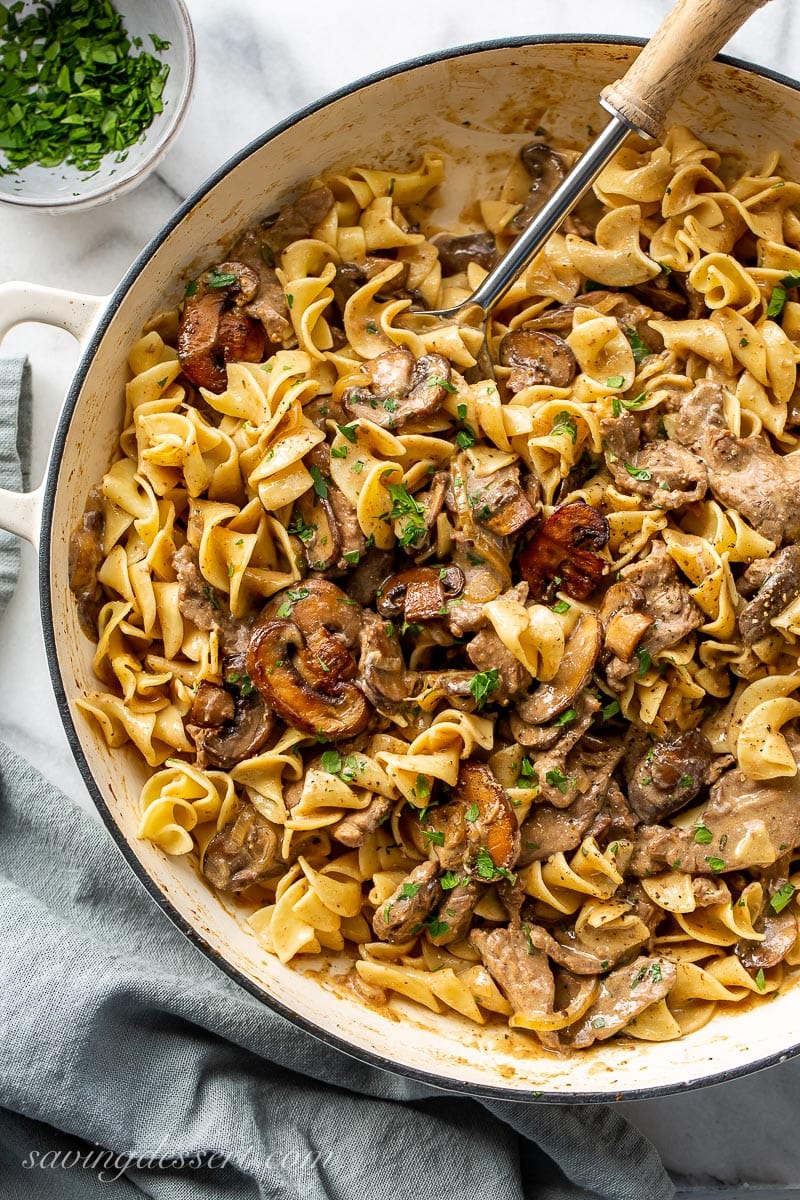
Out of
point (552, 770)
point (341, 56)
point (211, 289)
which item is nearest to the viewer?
point (552, 770)

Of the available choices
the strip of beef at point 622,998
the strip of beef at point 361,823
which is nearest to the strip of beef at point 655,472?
the strip of beef at point 361,823

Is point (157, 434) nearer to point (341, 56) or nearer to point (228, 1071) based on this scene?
point (341, 56)

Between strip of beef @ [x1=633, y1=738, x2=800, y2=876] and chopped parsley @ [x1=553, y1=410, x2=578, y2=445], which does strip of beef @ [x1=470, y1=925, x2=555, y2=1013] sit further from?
chopped parsley @ [x1=553, y1=410, x2=578, y2=445]

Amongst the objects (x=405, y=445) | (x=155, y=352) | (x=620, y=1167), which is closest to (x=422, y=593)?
(x=405, y=445)

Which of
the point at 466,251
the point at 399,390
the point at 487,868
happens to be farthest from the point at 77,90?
the point at 487,868

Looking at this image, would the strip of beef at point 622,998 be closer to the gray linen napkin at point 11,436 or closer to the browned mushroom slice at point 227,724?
the browned mushroom slice at point 227,724

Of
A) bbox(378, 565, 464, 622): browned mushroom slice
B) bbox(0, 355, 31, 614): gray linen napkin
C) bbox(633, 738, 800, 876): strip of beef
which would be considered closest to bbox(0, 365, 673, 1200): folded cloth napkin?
bbox(0, 355, 31, 614): gray linen napkin
